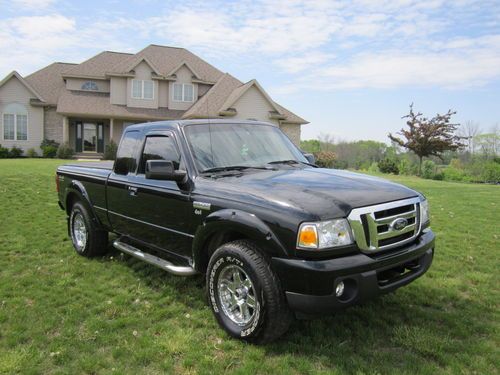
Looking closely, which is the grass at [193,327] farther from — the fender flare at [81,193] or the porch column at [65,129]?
the porch column at [65,129]

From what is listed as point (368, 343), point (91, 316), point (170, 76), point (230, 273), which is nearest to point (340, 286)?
point (368, 343)

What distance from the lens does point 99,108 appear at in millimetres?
29672

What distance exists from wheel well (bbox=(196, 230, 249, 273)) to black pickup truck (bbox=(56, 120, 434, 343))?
0.03 ft

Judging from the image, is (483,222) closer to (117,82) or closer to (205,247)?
(205,247)

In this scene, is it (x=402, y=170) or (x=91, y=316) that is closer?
(x=91, y=316)

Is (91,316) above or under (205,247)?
under

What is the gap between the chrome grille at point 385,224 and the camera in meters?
3.33

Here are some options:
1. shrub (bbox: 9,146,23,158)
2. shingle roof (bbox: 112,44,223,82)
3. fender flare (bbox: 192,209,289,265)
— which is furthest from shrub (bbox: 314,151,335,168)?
fender flare (bbox: 192,209,289,265)

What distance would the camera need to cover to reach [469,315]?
13.9 ft

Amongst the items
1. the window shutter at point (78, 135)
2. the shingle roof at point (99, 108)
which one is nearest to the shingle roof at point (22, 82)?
the shingle roof at point (99, 108)

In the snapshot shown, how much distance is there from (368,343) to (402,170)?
102ft

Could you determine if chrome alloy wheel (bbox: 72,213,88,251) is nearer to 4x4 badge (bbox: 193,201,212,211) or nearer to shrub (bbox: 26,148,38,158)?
4x4 badge (bbox: 193,201,212,211)

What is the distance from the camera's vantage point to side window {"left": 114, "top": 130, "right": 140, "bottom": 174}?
539 centimetres

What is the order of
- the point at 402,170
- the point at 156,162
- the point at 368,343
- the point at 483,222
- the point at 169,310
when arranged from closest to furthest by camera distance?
the point at 368,343, the point at 156,162, the point at 169,310, the point at 483,222, the point at 402,170
